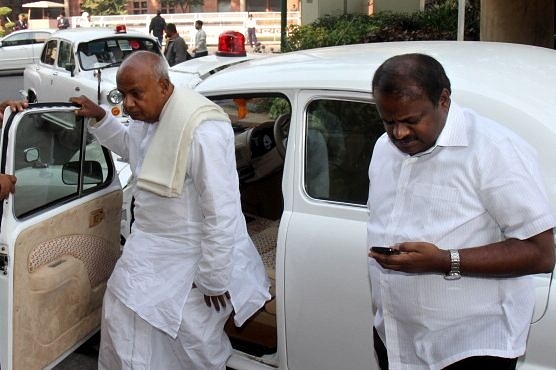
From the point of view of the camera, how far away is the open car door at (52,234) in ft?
8.91

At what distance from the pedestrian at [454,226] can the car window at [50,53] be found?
31.4 feet

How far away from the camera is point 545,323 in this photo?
7.10ft

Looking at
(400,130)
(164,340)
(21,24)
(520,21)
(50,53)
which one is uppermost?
(21,24)

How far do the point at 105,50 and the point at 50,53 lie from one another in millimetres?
1236

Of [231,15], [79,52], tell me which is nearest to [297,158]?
[79,52]

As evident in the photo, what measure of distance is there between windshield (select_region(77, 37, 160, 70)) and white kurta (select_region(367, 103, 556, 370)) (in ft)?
27.7

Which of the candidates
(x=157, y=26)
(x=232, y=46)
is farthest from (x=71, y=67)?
(x=157, y=26)

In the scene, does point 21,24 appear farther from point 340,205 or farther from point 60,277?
point 340,205

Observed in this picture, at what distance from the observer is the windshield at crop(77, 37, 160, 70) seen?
32.6ft

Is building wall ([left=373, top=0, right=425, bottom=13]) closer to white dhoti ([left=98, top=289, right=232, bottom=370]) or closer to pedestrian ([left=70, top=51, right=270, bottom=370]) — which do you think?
pedestrian ([left=70, top=51, right=270, bottom=370])

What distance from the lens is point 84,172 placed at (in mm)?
3281

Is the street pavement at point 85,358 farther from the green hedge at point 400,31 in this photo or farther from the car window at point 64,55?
the green hedge at point 400,31

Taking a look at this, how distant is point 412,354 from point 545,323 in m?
0.50

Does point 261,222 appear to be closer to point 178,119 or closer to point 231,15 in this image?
point 178,119
